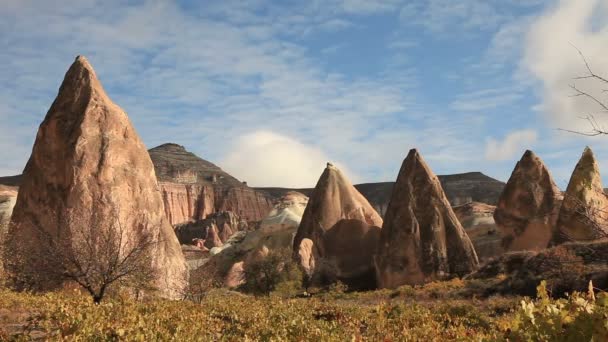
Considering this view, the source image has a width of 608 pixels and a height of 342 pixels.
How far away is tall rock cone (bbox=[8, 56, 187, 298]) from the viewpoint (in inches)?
938

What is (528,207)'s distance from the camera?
38.2 meters

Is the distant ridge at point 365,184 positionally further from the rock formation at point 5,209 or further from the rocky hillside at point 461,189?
the rock formation at point 5,209

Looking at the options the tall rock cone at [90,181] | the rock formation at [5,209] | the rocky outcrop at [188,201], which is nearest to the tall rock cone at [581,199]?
the tall rock cone at [90,181]

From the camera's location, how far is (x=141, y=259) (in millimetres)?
16688

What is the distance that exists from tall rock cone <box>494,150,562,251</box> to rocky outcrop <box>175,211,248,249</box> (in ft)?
204

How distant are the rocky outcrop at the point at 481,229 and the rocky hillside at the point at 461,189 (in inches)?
1946

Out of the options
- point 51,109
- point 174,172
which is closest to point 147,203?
point 51,109

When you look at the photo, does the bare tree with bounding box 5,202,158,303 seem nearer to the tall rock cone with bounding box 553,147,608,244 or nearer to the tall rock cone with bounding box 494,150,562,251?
the tall rock cone with bounding box 553,147,608,244

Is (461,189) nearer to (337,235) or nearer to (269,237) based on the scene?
(269,237)

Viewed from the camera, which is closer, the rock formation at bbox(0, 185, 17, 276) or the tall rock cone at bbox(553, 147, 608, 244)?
the rock formation at bbox(0, 185, 17, 276)

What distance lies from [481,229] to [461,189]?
67.1m

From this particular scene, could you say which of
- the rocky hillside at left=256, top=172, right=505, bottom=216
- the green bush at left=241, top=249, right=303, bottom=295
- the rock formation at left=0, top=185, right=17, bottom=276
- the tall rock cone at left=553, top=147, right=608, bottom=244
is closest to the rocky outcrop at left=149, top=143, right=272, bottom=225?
the rocky hillside at left=256, top=172, right=505, bottom=216

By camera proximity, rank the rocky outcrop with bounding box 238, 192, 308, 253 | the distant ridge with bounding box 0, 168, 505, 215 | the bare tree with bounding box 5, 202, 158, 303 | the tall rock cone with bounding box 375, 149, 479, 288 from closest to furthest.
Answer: the bare tree with bounding box 5, 202, 158, 303, the tall rock cone with bounding box 375, 149, 479, 288, the rocky outcrop with bounding box 238, 192, 308, 253, the distant ridge with bounding box 0, 168, 505, 215

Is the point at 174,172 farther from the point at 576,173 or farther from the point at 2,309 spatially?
the point at 2,309
